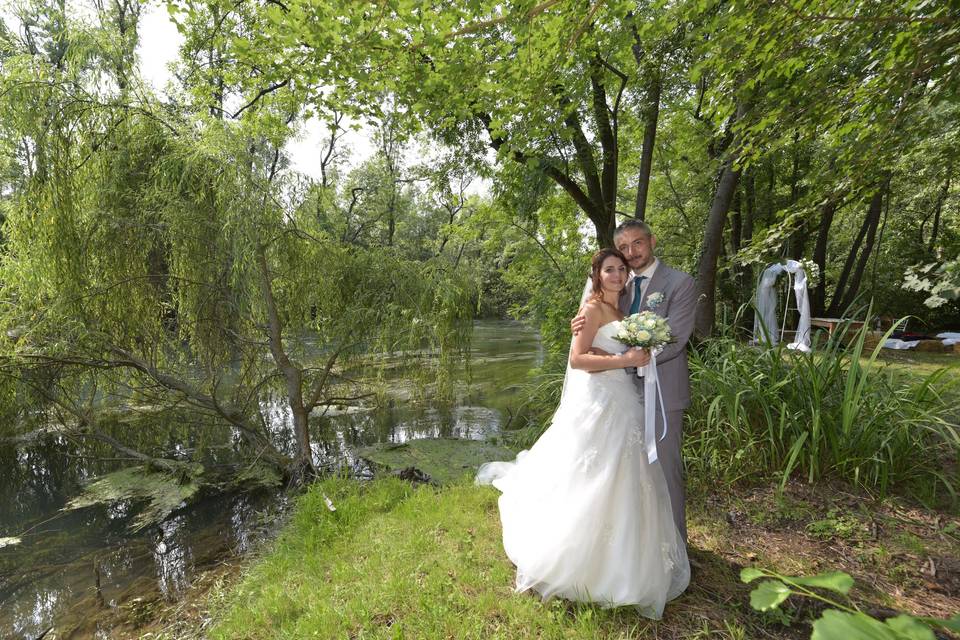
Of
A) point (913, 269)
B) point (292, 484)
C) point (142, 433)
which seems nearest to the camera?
point (913, 269)

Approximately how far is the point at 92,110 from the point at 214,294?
6.40 feet

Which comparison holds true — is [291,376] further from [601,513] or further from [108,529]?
[601,513]

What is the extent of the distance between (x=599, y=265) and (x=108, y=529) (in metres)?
5.66

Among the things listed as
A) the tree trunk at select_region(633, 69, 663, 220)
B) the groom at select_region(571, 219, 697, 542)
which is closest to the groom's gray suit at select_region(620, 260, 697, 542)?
the groom at select_region(571, 219, 697, 542)

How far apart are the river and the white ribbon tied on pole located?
3.27 m

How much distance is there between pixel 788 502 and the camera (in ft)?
10.7

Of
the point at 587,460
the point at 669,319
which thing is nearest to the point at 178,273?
the point at 587,460

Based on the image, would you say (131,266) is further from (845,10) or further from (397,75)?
(845,10)

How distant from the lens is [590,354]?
258cm

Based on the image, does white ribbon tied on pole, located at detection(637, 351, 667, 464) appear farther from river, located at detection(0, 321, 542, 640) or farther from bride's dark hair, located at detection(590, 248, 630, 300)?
river, located at detection(0, 321, 542, 640)

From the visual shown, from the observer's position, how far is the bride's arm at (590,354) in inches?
96.8

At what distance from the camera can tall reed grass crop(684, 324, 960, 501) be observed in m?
3.29

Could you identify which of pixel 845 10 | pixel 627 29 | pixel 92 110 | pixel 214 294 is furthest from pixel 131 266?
pixel 845 10

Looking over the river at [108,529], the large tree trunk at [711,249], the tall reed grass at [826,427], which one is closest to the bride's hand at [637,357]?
the tall reed grass at [826,427]
